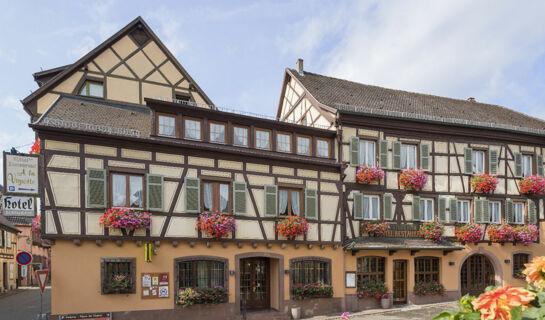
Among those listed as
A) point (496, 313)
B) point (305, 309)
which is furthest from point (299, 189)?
point (496, 313)

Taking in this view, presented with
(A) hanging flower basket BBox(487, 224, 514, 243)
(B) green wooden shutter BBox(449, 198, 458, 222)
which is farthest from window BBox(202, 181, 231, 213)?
(A) hanging flower basket BBox(487, 224, 514, 243)

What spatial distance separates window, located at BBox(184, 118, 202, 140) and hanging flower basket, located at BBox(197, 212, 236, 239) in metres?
2.90

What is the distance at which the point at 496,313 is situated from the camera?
5.76 feet

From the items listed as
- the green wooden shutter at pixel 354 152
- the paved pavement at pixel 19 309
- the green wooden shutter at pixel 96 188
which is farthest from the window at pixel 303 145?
the paved pavement at pixel 19 309

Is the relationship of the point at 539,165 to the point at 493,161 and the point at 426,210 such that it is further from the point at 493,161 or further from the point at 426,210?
the point at 426,210

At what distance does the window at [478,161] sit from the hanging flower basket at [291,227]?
9.94 m

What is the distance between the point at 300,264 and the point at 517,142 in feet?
43.7

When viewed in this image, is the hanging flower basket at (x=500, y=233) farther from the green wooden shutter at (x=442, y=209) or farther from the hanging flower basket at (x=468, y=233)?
the green wooden shutter at (x=442, y=209)

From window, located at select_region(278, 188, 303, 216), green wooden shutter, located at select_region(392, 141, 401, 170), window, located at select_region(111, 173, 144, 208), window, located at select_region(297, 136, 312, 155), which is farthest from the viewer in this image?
green wooden shutter, located at select_region(392, 141, 401, 170)

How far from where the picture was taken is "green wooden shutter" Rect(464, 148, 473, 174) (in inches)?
749

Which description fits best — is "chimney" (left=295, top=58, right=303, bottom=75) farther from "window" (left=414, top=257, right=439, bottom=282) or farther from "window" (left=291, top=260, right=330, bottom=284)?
"window" (left=414, top=257, right=439, bottom=282)

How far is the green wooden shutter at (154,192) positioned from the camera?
1315 cm

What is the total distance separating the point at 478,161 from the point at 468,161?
2.99ft

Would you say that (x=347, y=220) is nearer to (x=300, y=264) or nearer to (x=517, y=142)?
(x=300, y=264)
